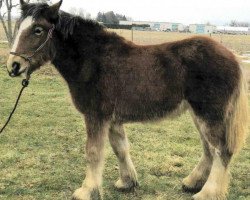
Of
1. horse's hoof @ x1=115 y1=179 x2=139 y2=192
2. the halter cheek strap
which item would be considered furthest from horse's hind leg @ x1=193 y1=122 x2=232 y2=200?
the halter cheek strap

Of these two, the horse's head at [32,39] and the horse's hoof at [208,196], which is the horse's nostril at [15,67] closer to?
the horse's head at [32,39]

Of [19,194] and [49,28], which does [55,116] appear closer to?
[19,194]

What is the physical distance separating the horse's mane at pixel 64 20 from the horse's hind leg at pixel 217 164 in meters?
1.90

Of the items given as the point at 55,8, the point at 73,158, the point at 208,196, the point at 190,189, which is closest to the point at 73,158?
the point at 73,158

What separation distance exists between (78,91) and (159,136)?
3341 mm

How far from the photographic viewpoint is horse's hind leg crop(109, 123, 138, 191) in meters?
5.07

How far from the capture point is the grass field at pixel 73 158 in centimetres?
512

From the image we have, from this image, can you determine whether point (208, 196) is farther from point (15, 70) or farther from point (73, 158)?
point (15, 70)

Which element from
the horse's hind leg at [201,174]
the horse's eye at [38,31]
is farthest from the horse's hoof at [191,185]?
the horse's eye at [38,31]

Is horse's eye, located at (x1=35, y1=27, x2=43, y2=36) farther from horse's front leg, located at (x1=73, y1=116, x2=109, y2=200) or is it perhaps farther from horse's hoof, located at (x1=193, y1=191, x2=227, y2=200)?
horse's hoof, located at (x1=193, y1=191, x2=227, y2=200)

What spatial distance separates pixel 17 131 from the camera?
7.65 m

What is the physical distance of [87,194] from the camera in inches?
184

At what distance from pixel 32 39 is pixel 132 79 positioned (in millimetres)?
1244

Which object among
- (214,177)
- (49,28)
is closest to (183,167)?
(214,177)
